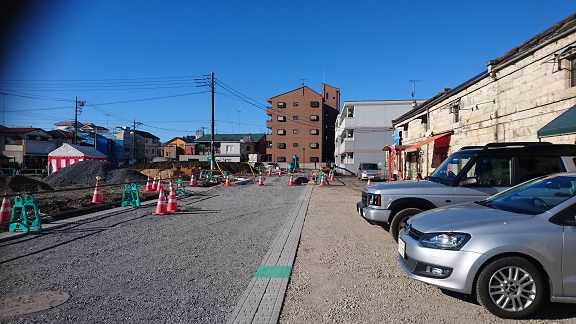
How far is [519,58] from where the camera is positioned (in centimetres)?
1154

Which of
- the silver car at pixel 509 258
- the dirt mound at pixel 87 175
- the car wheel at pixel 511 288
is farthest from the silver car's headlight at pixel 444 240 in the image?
the dirt mound at pixel 87 175

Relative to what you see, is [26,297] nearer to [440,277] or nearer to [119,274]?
[119,274]

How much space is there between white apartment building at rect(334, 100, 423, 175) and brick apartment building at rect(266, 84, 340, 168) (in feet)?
80.6

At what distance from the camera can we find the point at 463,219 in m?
4.18

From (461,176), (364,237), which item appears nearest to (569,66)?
(461,176)

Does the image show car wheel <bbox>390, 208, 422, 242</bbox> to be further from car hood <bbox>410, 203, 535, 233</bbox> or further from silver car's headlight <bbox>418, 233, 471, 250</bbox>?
silver car's headlight <bbox>418, 233, 471, 250</bbox>

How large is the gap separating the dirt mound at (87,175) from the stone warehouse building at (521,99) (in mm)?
20302

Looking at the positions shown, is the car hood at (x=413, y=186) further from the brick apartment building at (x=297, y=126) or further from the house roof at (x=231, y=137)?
the house roof at (x=231, y=137)

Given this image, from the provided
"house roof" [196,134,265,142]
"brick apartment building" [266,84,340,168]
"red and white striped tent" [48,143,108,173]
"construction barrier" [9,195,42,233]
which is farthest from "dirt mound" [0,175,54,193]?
"house roof" [196,134,265,142]

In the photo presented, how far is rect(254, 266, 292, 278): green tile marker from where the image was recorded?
16.9 feet

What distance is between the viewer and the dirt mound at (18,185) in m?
19.2

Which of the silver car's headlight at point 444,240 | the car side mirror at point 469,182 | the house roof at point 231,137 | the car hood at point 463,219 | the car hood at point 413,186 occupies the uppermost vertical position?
the house roof at point 231,137

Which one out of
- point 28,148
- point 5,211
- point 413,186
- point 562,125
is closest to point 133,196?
point 5,211

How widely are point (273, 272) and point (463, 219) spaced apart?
2.64m
